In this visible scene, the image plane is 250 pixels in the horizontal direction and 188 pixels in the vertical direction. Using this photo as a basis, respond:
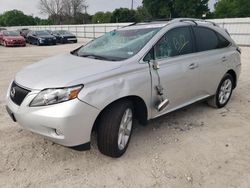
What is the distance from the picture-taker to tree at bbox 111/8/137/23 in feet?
168

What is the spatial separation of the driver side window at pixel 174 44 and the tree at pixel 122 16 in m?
48.9

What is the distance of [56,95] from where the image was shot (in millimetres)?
2684

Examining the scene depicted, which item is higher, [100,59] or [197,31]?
[197,31]

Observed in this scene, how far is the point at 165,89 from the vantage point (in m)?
3.51

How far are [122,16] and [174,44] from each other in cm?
4981

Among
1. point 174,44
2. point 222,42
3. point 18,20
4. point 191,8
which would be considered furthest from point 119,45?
point 18,20

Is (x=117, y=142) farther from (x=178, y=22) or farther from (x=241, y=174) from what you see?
(x=178, y=22)

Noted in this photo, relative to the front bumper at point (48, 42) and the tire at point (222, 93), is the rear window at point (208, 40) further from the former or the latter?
the front bumper at point (48, 42)

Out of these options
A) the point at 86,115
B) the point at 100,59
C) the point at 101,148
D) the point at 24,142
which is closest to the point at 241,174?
the point at 101,148

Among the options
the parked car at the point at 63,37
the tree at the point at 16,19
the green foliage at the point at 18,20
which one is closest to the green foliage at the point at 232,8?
the parked car at the point at 63,37

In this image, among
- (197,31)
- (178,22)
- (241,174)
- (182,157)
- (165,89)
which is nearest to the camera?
(241,174)

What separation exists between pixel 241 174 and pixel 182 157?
70cm

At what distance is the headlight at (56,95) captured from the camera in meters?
2.67

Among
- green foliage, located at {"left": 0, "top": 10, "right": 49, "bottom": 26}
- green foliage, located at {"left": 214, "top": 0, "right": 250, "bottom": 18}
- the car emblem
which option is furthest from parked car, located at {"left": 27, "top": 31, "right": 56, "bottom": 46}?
green foliage, located at {"left": 0, "top": 10, "right": 49, "bottom": 26}
